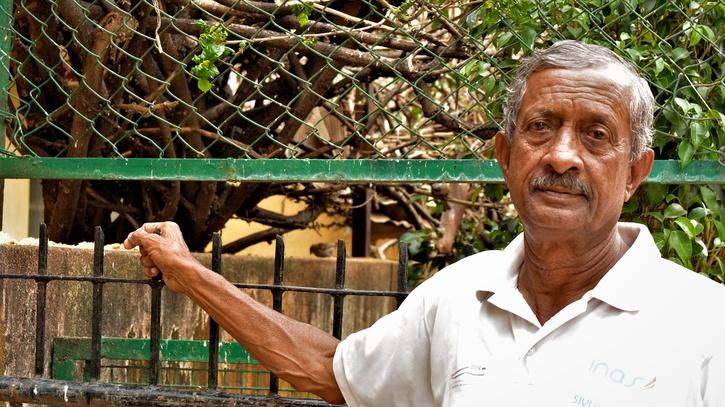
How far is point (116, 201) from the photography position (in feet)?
16.8

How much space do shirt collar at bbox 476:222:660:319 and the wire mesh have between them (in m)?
0.80

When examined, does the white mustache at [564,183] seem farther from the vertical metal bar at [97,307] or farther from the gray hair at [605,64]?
the vertical metal bar at [97,307]

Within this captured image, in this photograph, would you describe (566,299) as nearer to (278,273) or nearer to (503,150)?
(503,150)

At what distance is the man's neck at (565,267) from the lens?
2627mm

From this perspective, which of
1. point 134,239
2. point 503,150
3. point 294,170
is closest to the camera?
point 503,150

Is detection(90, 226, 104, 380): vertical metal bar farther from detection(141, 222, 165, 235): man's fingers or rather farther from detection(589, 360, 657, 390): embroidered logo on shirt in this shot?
detection(589, 360, 657, 390): embroidered logo on shirt

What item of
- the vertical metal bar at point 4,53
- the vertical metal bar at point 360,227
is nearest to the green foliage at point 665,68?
the vertical metal bar at point 4,53

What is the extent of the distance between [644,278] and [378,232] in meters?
5.02

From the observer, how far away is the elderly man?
2385mm

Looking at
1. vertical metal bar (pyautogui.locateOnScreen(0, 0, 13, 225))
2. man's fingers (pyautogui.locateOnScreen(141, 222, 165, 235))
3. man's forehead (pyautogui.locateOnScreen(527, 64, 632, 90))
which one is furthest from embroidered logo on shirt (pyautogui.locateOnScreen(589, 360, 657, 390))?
vertical metal bar (pyautogui.locateOnScreen(0, 0, 13, 225))

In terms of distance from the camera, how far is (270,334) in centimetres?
305

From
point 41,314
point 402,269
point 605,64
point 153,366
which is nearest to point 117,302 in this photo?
point 41,314

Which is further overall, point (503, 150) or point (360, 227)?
point (360, 227)

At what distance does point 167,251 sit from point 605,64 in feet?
4.27
